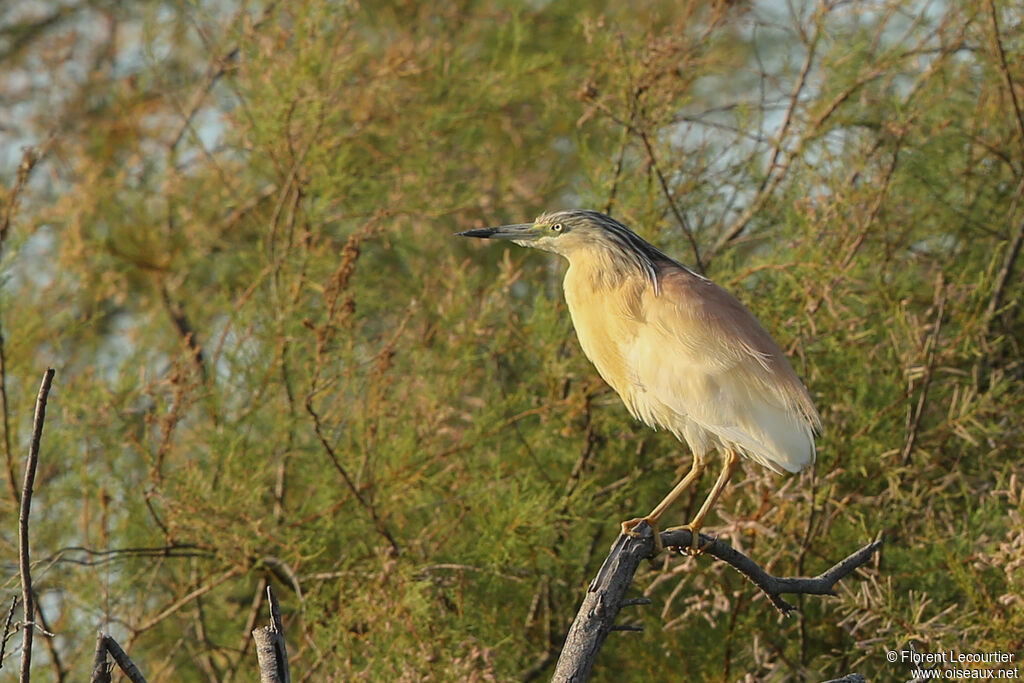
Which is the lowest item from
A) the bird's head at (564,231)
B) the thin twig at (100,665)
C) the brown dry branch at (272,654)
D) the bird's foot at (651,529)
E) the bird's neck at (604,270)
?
the bird's foot at (651,529)

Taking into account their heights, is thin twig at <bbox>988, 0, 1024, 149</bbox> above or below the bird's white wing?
above

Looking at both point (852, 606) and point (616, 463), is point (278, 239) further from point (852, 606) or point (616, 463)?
point (852, 606)

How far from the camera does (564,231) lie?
84.7 inches

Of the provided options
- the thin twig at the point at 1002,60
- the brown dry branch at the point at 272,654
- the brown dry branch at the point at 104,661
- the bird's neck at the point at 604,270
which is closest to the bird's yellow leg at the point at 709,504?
the bird's neck at the point at 604,270

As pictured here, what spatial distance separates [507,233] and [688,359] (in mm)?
349

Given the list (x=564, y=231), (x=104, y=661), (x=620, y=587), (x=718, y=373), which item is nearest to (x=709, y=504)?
(x=718, y=373)

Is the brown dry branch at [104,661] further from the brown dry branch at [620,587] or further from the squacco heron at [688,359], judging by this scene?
the squacco heron at [688,359]

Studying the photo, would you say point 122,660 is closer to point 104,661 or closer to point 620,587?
point 104,661

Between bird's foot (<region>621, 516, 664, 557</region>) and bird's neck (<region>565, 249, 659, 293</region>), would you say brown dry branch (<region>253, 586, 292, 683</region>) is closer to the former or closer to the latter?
bird's foot (<region>621, 516, 664, 557</region>)

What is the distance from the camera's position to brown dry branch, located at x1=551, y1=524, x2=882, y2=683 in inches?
64.5

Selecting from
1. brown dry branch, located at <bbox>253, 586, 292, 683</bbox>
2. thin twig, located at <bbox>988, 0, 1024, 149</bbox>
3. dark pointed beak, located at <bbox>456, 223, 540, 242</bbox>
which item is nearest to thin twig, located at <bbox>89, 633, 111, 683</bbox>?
brown dry branch, located at <bbox>253, 586, 292, 683</bbox>

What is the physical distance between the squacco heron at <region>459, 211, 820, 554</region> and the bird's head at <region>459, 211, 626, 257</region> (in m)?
0.01

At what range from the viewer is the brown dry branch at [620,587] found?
1.64 meters

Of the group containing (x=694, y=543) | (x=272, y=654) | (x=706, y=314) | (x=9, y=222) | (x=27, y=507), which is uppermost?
(x=9, y=222)
